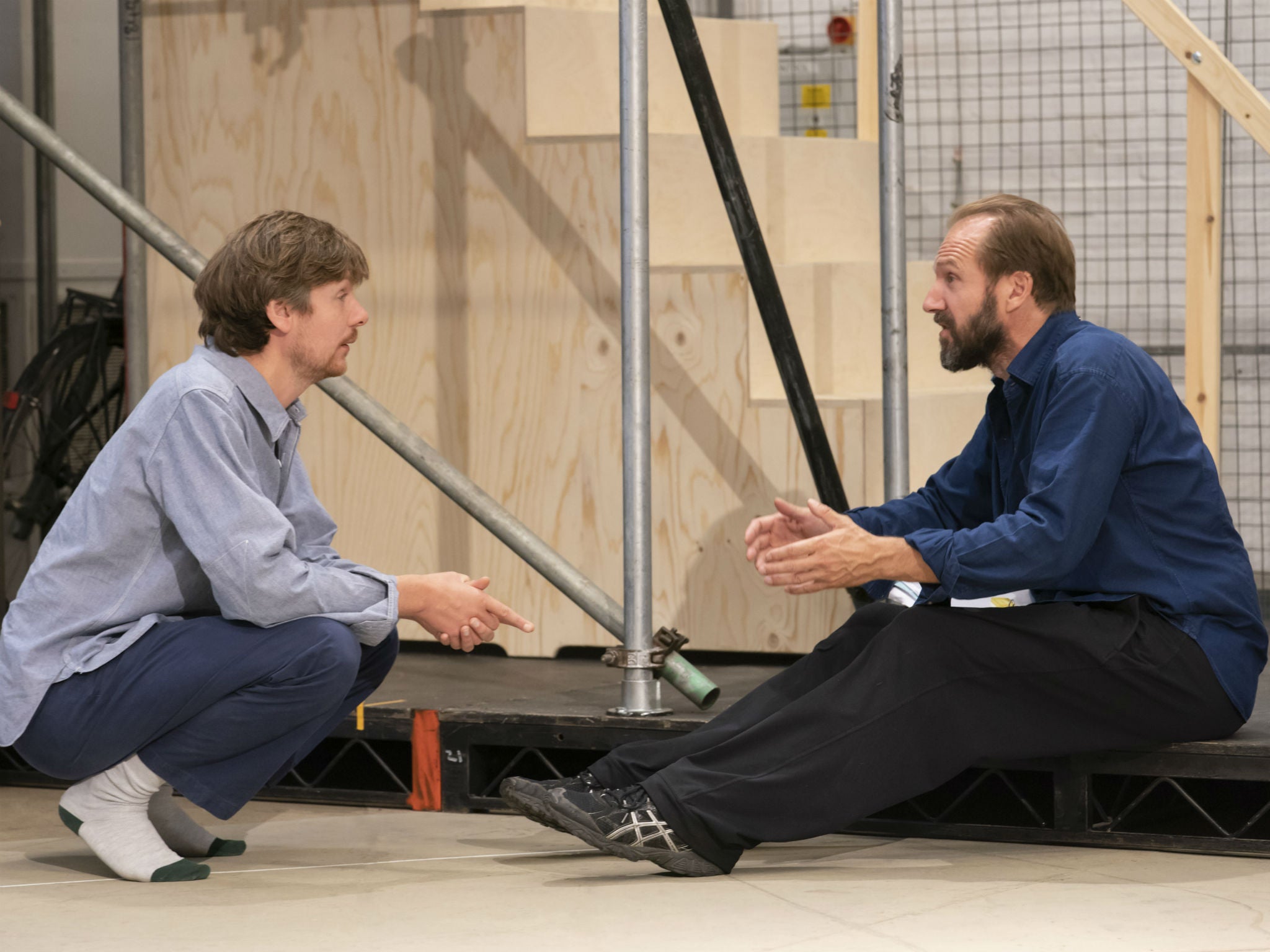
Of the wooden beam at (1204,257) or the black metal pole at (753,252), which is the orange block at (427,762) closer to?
the black metal pole at (753,252)

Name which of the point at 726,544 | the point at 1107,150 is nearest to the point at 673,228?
the point at 726,544

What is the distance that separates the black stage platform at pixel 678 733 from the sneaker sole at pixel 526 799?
17.6 inches

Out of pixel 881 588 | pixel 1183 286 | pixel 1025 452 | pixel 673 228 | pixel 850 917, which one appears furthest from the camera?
pixel 1183 286

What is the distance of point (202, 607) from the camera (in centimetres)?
240

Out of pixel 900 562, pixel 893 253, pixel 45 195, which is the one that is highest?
pixel 45 195

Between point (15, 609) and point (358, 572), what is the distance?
49 centimetres

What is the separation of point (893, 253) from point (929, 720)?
1070mm

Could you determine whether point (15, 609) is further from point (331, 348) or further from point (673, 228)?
point (673, 228)

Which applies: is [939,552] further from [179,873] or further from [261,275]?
[179,873]

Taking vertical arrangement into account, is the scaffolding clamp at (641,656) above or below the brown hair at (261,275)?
below

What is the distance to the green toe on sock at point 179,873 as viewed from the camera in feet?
7.70

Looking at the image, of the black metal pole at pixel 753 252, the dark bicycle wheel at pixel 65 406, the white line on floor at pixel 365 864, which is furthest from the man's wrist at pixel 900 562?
the dark bicycle wheel at pixel 65 406

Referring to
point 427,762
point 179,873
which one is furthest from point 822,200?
point 179,873

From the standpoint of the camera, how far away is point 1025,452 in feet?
8.27
